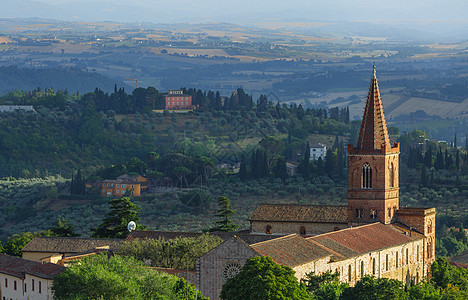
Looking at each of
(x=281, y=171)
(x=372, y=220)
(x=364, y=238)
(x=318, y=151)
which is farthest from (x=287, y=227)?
(x=318, y=151)

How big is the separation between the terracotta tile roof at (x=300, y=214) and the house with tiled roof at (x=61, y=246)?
32.2 ft

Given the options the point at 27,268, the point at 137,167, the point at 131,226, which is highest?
the point at 27,268

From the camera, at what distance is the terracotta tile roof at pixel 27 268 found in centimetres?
6506

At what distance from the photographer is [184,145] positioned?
628 ft

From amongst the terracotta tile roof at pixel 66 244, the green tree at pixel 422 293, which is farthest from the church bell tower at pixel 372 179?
the green tree at pixel 422 293

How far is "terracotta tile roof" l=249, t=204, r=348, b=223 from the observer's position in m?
82.9

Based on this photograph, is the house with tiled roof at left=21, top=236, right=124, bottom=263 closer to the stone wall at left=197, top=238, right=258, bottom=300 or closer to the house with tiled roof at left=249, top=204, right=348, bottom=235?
the house with tiled roof at left=249, top=204, right=348, bottom=235

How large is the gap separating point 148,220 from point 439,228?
2868cm

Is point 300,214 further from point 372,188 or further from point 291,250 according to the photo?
point 291,250

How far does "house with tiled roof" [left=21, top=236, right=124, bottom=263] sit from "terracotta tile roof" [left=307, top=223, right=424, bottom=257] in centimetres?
1299

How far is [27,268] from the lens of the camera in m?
67.9

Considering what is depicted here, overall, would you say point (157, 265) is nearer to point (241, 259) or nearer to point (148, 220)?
point (241, 259)

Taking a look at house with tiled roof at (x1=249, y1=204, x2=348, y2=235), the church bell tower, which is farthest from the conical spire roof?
house with tiled roof at (x1=249, y1=204, x2=348, y2=235)

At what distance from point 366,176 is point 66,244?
1995cm
